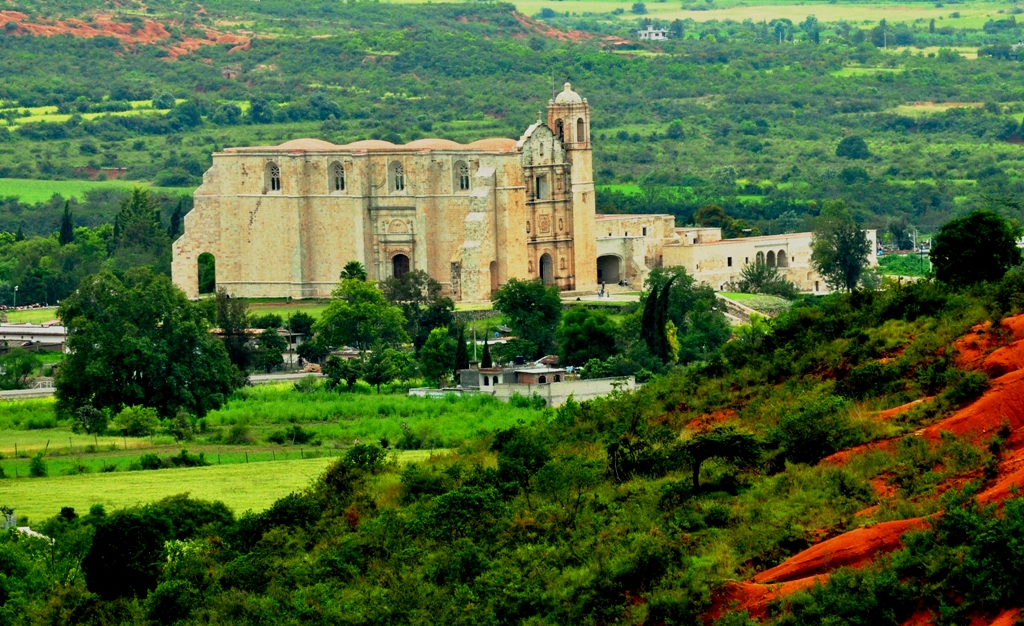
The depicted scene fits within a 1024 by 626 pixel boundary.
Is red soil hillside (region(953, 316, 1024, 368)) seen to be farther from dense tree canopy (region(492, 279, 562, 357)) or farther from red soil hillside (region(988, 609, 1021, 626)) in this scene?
dense tree canopy (region(492, 279, 562, 357))

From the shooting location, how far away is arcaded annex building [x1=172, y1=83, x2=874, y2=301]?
72.2 meters

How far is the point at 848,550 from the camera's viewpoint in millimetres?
21953

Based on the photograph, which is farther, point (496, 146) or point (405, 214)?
point (496, 146)

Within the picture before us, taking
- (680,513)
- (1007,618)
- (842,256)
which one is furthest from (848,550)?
(842,256)

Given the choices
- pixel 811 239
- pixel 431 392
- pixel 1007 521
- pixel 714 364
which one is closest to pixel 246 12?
pixel 811 239

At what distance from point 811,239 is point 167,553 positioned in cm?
5204

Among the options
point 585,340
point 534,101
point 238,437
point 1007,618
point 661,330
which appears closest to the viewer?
point 1007,618

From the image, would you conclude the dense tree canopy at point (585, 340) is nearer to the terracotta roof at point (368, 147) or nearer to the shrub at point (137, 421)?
the terracotta roof at point (368, 147)

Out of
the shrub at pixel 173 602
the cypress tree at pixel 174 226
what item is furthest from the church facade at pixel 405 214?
the shrub at pixel 173 602

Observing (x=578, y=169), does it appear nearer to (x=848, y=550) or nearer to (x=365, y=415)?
(x=365, y=415)

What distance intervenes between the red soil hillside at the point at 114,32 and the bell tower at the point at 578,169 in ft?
271

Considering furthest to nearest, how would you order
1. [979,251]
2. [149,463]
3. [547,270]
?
[547,270] → [149,463] → [979,251]

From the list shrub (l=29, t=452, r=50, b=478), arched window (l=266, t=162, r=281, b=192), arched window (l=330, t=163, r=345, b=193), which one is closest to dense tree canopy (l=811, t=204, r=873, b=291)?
arched window (l=330, t=163, r=345, b=193)

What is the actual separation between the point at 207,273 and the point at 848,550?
56.0 meters
